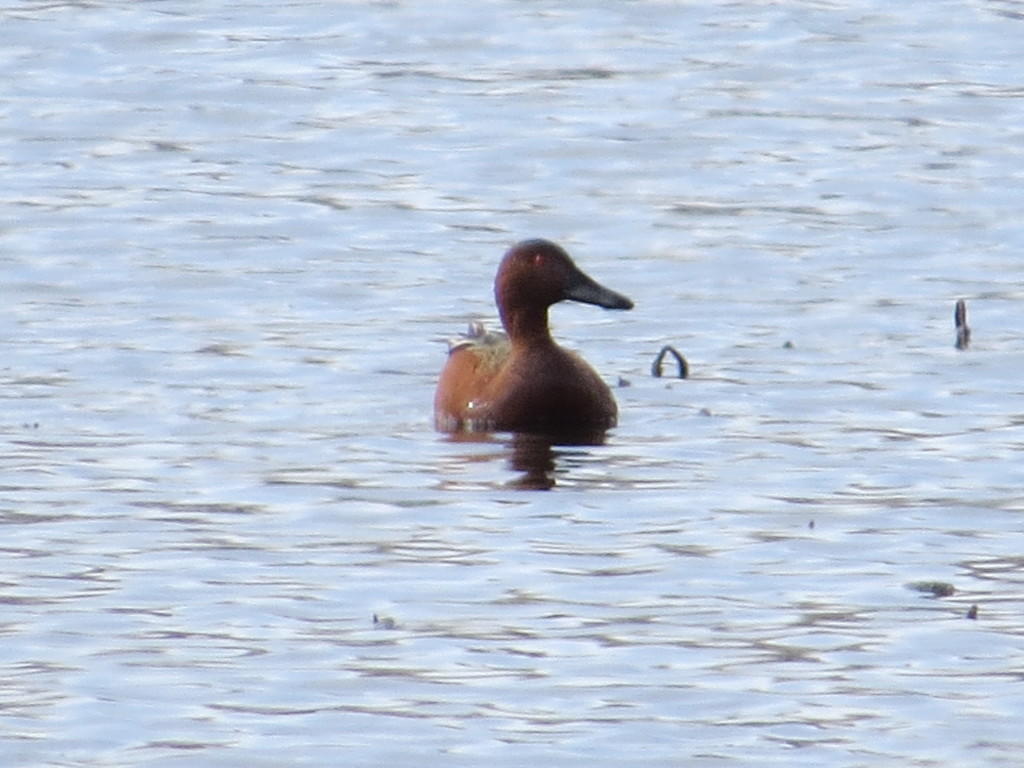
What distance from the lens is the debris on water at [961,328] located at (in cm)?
1341

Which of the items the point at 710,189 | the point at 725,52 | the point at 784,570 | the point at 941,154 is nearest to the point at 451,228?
the point at 710,189

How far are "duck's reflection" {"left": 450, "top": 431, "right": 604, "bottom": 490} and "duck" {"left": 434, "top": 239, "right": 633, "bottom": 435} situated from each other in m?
0.08

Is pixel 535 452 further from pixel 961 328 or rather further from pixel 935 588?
pixel 935 588

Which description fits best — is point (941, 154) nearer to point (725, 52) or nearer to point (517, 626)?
point (725, 52)

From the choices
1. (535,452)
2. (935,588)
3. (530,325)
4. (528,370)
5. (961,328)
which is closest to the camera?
(935,588)

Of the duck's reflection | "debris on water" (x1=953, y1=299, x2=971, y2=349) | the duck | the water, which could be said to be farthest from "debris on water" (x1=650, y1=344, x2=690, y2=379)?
"debris on water" (x1=953, y1=299, x2=971, y2=349)

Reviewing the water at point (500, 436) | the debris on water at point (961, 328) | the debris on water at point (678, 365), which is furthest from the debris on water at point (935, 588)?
the debris on water at point (961, 328)

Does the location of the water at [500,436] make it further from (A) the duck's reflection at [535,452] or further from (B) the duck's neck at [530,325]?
(B) the duck's neck at [530,325]

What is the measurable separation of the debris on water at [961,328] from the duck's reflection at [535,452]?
2.08 metres

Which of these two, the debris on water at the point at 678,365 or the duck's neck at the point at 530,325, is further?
the debris on water at the point at 678,365

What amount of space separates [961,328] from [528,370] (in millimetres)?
2173

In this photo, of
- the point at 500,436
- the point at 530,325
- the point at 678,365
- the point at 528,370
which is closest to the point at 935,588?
the point at 500,436

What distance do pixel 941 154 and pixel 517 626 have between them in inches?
409

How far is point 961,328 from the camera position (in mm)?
13445
